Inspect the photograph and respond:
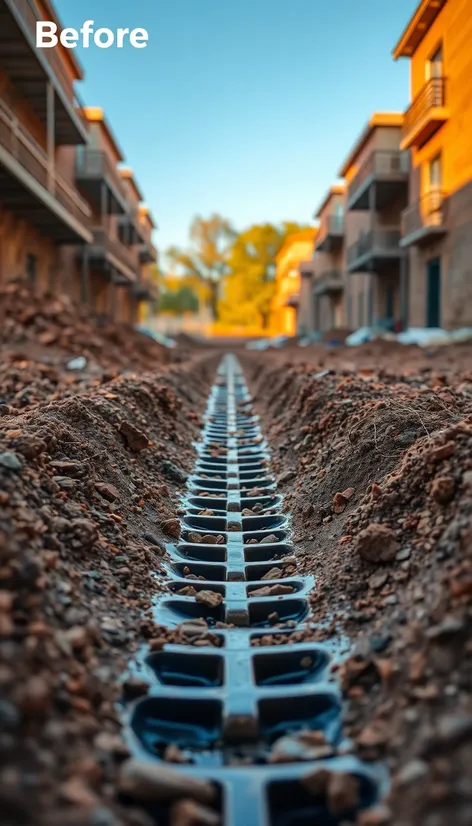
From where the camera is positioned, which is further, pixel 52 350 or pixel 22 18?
pixel 22 18

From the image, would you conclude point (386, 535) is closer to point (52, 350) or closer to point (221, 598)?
point (221, 598)

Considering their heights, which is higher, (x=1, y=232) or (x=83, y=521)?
(x=1, y=232)

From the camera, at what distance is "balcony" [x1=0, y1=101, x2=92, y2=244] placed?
13109 mm

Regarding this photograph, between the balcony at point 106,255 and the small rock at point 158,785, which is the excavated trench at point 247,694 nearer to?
the small rock at point 158,785

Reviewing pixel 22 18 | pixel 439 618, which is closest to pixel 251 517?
pixel 439 618

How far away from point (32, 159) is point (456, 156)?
34.8 feet

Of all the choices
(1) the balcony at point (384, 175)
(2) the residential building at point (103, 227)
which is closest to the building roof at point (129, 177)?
(2) the residential building at point (103, 227)

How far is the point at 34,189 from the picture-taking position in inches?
568

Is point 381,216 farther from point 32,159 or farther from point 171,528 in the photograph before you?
point 171,528

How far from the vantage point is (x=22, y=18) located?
13414mm

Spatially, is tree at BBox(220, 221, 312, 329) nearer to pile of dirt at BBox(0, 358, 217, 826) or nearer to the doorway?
the doorway

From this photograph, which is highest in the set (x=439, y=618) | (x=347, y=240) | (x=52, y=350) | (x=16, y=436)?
(x=347, y=240)

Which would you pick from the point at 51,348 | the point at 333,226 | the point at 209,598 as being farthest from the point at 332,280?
the point at 209,598

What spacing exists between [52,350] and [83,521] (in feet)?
29.7
